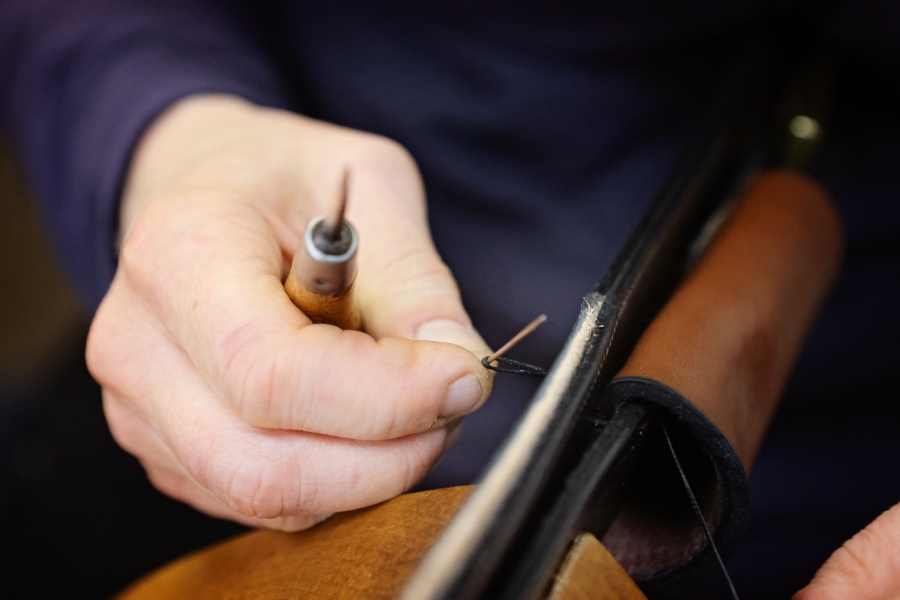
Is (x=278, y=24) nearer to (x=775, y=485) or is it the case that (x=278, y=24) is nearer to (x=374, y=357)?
(x=374, y=357)

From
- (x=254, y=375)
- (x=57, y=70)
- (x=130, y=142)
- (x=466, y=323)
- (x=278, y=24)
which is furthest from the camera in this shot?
(x=278, y=24)

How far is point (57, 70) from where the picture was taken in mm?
729

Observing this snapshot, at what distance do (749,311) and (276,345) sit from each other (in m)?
0.30

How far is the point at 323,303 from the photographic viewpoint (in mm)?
367

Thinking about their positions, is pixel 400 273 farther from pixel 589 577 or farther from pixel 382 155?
pixel 589 577

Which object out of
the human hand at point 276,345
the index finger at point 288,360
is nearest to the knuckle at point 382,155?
the human hand at point 276,345

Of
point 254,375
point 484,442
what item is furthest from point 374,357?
point 484,442

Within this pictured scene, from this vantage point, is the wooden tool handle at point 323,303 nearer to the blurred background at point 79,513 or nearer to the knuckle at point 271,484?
the knuckle at point 271,484

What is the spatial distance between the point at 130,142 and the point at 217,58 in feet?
0.49

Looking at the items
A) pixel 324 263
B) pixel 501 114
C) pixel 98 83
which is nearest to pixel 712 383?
pixel 324 263

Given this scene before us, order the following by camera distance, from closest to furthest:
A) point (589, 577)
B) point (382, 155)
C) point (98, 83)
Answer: point (589, 577), point (382, 155), point (98, 83)

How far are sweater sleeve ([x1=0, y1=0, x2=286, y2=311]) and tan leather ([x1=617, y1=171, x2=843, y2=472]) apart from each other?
0.51 metres

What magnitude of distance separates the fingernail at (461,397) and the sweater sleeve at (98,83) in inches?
16.9

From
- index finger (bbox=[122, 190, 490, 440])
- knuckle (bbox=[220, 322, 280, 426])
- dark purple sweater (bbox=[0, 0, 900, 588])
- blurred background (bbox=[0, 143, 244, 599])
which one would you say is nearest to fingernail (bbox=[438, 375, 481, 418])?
index finger (bbox=[122, 190, 490, 440])
